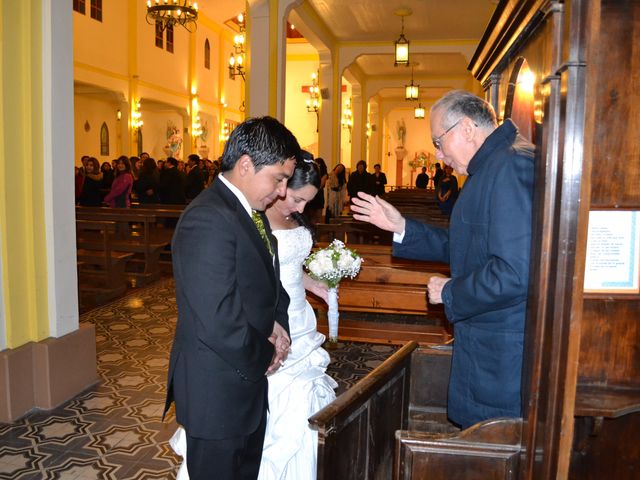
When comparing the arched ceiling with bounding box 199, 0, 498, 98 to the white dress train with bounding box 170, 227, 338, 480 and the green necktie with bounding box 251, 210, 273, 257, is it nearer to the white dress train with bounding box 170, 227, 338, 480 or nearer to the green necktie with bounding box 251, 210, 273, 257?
the white dress train with bounding box 170, 227, 338, 480

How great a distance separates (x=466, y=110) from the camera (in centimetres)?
218

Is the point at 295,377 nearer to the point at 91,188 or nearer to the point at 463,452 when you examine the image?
the point at 463,452

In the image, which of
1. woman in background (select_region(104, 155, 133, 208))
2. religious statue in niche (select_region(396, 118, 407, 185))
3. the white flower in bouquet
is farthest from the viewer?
religious statue in niche (select_region(396, 118, 407, 185))

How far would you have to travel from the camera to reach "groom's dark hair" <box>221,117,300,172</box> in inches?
79.0

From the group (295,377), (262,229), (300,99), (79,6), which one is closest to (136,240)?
(295,377)

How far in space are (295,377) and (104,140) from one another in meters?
18.4

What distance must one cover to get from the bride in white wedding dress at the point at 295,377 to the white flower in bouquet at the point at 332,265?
364 mm

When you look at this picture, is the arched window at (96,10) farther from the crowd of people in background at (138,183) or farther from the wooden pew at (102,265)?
the wooden pew at (102,265)

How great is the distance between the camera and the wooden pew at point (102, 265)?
761cm

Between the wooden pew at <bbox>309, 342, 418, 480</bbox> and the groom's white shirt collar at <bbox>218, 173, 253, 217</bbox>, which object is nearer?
the wooden pew at <bbox>309, 342, 418, 480</bbox>

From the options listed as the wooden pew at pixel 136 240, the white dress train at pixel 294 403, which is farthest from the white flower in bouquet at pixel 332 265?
the wooden pew at pixel 136 240

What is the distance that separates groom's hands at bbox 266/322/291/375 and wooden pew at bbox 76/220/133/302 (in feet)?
18.5

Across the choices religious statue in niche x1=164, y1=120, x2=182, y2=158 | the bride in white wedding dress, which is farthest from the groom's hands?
religious statue in niche x1=164, y1=120, x2=182, y2=158

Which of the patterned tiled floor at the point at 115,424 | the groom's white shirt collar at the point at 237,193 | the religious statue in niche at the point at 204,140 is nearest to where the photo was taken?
the groom's white shirt collar at the point at 237,193
